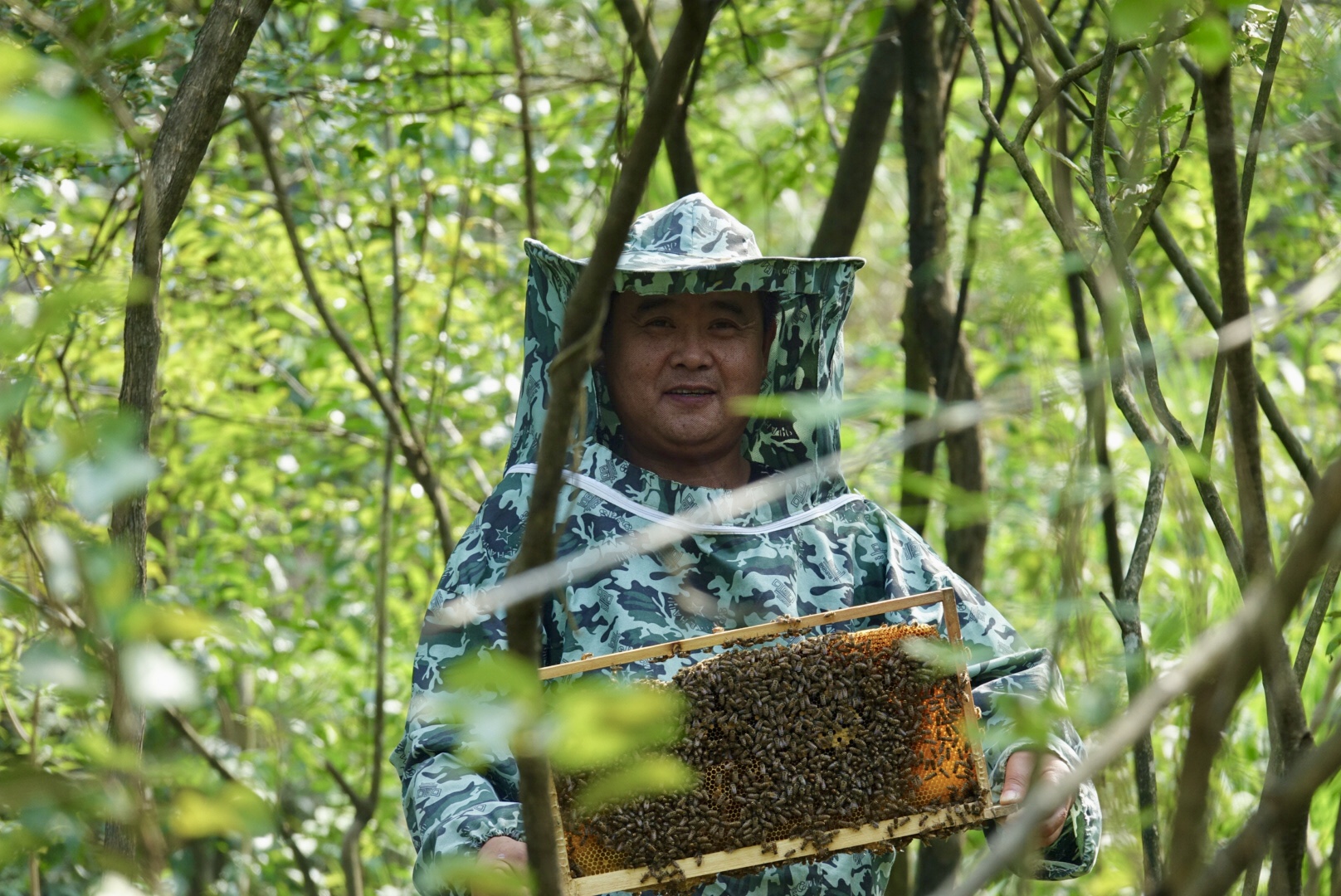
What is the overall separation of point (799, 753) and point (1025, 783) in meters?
0.37

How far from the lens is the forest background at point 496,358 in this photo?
1009mm

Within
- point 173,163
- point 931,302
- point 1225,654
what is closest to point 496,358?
point 931,302

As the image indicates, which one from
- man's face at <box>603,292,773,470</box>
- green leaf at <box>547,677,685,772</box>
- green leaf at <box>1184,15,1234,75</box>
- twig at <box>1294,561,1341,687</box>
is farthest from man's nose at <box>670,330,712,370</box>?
green leaf at <box>547,677,685,772</box>

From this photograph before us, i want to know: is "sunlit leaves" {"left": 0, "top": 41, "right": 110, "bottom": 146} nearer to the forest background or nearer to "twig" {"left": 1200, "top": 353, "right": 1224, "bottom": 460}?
the forest background

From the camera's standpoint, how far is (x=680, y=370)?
9.23 feet

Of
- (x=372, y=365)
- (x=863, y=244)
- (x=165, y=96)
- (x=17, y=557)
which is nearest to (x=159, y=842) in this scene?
(x=17, y=557)

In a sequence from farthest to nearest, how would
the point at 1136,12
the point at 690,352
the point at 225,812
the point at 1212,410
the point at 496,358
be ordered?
the point at 496,358
the point at 690,352
the point at 1212,410
the point at 1136,12
the point at 225,812

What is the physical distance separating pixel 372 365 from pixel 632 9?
7.07 feet

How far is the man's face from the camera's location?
9.17 feet

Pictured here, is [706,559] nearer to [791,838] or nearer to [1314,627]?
[791,838]

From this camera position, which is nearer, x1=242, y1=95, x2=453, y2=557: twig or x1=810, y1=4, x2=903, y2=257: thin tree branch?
x1=810, y1=4, x2=903, y2=257: thin tree branch

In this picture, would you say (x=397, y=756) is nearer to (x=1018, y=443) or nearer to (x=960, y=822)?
(x=960, y=822)

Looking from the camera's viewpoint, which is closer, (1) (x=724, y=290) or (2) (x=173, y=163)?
(2) (x=173, y=163)

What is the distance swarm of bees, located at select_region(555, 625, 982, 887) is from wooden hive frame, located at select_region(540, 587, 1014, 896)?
0.01 m
